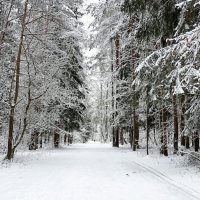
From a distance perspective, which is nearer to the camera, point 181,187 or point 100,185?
point 181,187

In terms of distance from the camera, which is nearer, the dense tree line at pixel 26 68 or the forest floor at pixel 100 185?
the forest floor at pixel 100 185

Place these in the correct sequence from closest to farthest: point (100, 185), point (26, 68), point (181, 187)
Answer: point (181, 187) < point (100, 185) < point (26, 68)

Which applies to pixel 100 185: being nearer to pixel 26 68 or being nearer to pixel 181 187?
pixel 181 187

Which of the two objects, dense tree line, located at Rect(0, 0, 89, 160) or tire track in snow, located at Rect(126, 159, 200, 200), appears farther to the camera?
dense tree line, located at Rect(0, 0, 89, 160)

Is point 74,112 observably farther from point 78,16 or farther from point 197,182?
point 197,182

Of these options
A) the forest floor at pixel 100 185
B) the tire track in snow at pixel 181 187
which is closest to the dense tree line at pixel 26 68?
the forest floor at pixel 100 185

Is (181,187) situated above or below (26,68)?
below

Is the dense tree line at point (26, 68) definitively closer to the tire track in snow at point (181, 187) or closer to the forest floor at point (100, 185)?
the forest floor at point (100, 185)

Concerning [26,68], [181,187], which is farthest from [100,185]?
[26,68]

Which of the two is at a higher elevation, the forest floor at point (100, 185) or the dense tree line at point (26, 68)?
the dense tree line at point (26, 68)

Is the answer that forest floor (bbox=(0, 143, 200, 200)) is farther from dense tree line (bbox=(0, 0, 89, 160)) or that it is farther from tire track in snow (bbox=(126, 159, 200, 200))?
dense tree line (bbox=(0, 0, 89, 160))

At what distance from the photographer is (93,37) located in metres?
28.6

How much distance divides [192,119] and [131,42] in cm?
1223

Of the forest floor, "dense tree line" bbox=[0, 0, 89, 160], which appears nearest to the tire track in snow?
the forest floor
